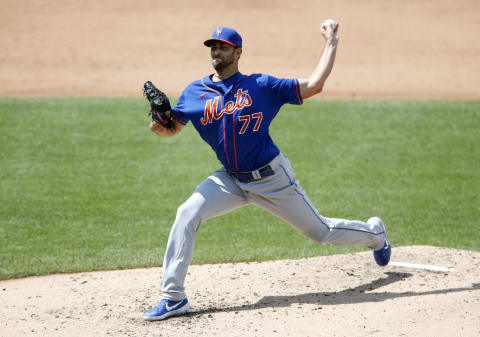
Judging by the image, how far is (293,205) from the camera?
4672mm

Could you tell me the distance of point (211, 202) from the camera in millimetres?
4551

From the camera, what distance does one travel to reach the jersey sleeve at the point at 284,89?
4.46 m

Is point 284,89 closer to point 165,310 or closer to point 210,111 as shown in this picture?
point 210,111

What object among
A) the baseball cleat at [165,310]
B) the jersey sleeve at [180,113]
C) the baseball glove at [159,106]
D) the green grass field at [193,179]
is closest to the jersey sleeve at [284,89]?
the jersey sleeve at [180,113]

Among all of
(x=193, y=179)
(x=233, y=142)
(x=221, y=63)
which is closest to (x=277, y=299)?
(x=233, y=142)

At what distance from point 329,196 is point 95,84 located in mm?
6744

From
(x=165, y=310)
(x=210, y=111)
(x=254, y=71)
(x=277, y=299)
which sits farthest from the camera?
(x=254, y=71)

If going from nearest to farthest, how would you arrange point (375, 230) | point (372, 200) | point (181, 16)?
point (375, 230), point (372, 200), point (181, 16)

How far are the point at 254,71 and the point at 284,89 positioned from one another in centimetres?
939

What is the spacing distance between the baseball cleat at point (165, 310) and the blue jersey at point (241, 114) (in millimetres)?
1015

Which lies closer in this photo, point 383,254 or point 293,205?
point 293,205

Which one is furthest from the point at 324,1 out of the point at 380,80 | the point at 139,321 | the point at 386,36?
the point at 139,321

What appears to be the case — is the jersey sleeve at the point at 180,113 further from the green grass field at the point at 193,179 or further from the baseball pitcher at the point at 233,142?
the green grass field at the point at 193,179

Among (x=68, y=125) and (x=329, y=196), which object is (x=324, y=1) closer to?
(x=68, y=125)
